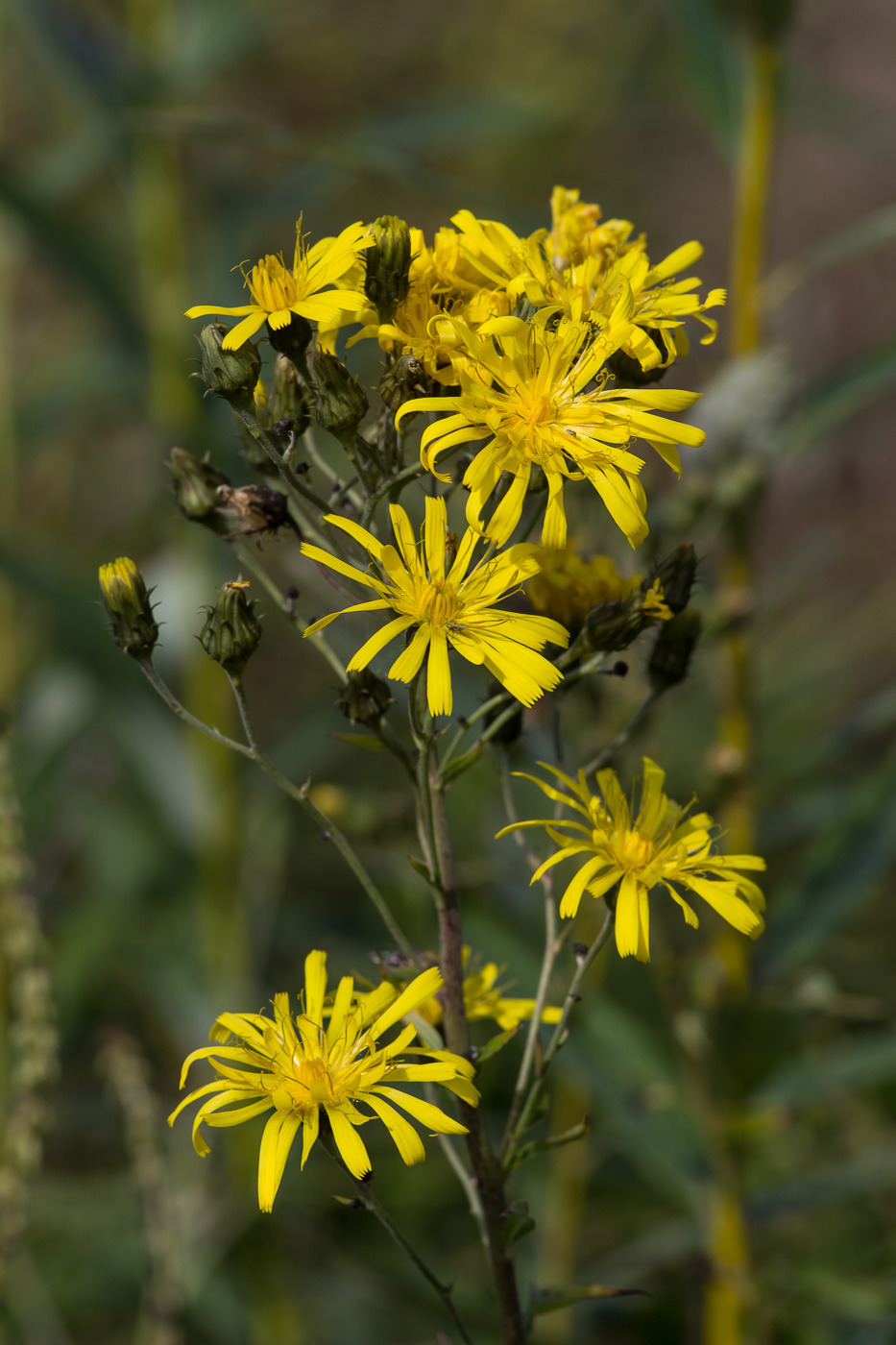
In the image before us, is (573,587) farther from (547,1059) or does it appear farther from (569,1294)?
(569,1294)

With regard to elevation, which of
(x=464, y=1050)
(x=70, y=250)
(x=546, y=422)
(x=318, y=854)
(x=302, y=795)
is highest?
(x=70, y=250)

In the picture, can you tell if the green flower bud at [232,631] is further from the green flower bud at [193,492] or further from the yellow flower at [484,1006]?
the yellow flower at [484,1006]

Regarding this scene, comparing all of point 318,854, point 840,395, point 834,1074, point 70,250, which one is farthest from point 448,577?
point 318,854

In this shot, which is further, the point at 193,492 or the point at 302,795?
the point at 193,492

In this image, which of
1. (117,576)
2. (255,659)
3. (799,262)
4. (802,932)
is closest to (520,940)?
Result: (802,932)

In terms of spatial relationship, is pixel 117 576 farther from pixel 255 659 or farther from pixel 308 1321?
pixel 255 659
